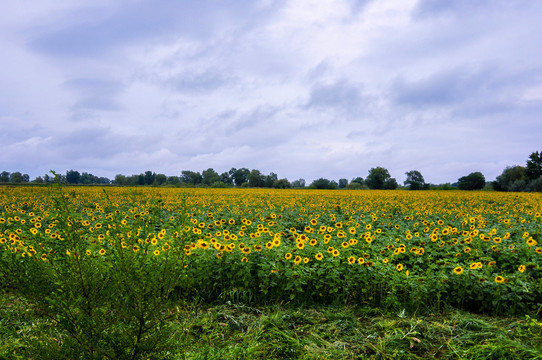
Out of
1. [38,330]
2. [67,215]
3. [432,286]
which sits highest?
[67,215]

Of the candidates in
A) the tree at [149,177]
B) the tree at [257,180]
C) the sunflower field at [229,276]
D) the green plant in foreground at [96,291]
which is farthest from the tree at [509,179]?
the tree at [149,177]

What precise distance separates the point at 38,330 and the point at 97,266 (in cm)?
60

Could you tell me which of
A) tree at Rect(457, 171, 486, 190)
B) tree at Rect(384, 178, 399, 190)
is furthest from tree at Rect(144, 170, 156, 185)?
tree at Rect(457, 171, 486, 190)

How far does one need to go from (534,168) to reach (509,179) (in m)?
3.69

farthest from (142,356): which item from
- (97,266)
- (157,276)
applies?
(97,266)

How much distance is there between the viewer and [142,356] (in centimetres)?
253

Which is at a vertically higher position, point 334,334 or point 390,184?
point 390,184

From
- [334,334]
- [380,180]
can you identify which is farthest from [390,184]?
[334,334]

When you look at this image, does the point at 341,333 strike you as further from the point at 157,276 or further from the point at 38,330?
the point at 38,330

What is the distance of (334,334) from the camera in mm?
4012

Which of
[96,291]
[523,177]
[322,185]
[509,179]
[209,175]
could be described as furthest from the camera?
[209,175]

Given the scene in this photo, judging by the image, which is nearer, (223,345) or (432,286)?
(223,345)

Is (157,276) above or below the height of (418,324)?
above

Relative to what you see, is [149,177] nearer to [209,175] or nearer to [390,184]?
[209,175]
